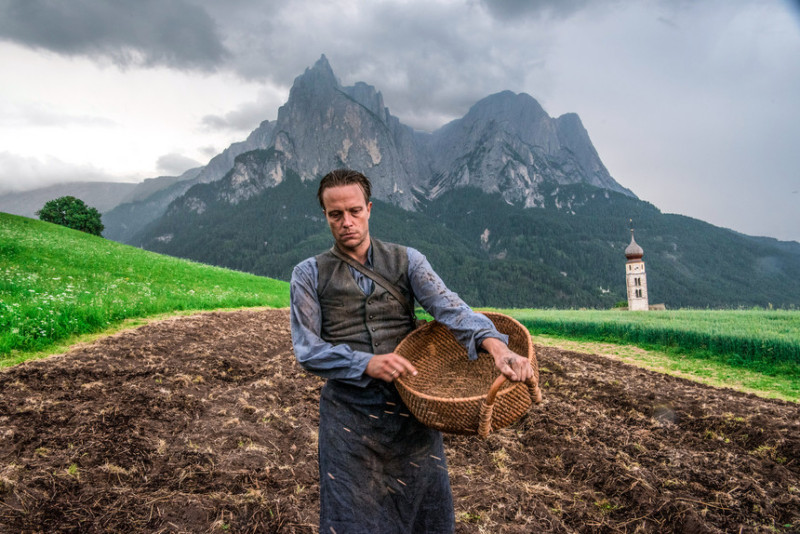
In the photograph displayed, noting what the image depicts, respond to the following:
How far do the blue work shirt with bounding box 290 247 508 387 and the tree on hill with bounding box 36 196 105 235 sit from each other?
179 ft

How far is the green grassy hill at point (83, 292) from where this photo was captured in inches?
293

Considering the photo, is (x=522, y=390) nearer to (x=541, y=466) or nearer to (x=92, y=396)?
(x=541, y=466)

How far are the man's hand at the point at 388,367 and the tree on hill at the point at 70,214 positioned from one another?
5503cm

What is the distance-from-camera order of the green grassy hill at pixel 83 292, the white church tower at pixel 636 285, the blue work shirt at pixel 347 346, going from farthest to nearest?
1. the white church tower at pixel 636 285
2. the green grassy hill at pixel 83 292
3. the blue work shirt at pixel 347 346

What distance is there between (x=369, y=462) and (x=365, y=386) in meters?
0.45

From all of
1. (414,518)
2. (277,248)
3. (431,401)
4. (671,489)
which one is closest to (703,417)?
(671,489)

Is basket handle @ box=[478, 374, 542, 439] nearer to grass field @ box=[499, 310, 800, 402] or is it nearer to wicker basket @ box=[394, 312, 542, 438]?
wicker basket @ box=[394, 312, 542, 438]

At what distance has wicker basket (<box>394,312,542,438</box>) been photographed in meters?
1.89

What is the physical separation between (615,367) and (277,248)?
149164 mm

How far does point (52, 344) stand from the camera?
7305 mm

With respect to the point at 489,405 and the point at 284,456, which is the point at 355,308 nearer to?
the point at 489,405

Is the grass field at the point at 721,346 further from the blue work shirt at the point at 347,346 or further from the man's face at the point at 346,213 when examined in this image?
the man's face at the point at 346,213

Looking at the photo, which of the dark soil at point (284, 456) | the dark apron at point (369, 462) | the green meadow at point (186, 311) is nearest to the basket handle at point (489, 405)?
the dark apron at point (369, 462)

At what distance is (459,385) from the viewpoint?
296 cm
